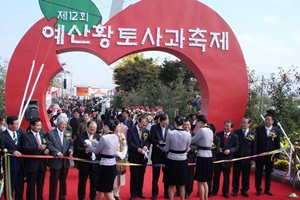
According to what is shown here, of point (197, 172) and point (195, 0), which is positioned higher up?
point (195, 0)

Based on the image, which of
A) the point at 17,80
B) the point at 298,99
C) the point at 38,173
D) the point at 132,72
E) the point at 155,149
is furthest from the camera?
the point at 132,72

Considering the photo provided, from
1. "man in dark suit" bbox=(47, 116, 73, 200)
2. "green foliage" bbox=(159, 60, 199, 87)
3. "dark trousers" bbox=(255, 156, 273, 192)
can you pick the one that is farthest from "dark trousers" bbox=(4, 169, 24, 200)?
"green foliage" bbox=(159, 60, 199, 87)

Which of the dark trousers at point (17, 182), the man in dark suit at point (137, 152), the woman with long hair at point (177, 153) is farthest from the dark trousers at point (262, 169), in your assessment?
the dark trousers at point (17, 182)

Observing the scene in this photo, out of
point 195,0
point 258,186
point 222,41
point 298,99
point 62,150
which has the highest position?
point 195,0

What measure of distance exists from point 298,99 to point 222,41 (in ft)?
9.63

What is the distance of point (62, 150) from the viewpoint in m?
5.39

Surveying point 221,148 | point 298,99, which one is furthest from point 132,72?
point 221,148

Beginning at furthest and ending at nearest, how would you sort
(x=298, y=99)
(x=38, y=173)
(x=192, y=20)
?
(x=298, y=99)
(x=192, y=20)
(x=38, y=173)

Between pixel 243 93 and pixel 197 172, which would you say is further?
pixel 243 93

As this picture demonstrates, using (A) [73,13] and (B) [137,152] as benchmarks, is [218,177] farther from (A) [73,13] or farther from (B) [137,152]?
Result: (A) [73,13]

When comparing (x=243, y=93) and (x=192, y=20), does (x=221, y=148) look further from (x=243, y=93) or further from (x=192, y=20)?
(x=192, y=20)

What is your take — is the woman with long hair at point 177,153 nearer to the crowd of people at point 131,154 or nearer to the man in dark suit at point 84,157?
the crowd of people at point 131,154

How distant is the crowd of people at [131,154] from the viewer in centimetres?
512

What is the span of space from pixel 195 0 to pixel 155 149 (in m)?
3.73
